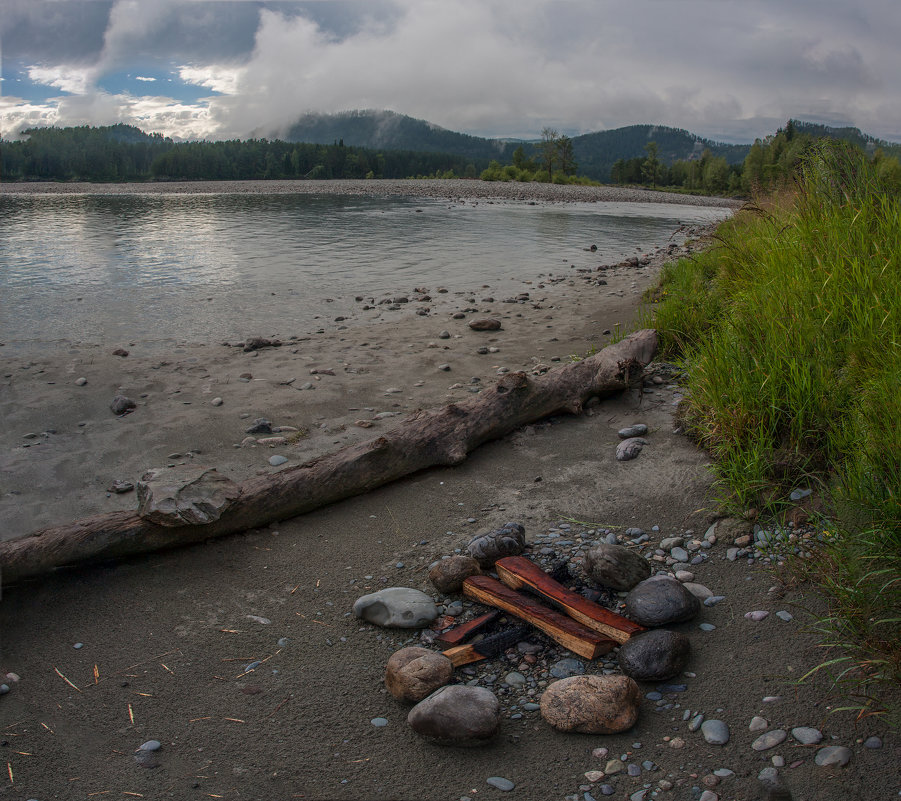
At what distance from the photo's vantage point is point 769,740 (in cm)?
256

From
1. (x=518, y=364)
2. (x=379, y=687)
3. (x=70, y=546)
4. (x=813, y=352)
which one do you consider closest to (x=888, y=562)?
(x=813, y=352)

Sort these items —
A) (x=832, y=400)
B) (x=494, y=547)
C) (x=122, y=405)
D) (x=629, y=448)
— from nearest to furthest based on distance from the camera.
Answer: (x=494, y=547) < (x=832, y=400) < (x=629, y=448) < (x=122, y=405)

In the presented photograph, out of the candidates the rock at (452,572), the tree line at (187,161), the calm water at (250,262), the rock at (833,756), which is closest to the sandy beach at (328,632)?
the rock at (833,756)

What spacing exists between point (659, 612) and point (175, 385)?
265 inches

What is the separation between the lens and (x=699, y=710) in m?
2.79

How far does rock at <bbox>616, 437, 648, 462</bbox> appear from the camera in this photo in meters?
5.18

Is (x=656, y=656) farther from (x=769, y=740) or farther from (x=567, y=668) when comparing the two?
(x=769, y=740)

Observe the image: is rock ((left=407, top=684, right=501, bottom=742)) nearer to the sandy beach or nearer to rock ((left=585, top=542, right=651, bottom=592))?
the sandy beach

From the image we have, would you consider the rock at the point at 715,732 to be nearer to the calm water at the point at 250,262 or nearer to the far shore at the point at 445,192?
the calm water at the point at 250,262

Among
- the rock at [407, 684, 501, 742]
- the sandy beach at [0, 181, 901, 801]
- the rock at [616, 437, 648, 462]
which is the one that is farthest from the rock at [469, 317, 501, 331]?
the rock at [407, 684, 501, 742]

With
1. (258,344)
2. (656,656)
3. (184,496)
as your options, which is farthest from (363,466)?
(258,344)

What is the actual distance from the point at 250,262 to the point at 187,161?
9095cm

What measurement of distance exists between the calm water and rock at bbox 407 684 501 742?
30.1ft

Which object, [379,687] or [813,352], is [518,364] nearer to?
[813,352]
